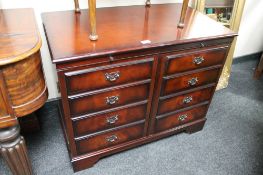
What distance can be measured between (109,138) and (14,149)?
544mm

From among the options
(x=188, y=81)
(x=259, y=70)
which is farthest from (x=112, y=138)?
(x=259, y=70)

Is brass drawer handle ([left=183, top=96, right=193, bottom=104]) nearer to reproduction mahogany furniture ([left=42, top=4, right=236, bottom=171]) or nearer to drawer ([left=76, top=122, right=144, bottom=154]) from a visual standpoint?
reproduction mahogany furniture ([left=42, top=4, right=236, bottom=171])

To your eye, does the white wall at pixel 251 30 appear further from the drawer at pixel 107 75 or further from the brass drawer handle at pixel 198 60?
the drawer at pixel 107 75

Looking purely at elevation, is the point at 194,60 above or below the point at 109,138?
above

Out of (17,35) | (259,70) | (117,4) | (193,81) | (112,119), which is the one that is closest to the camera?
(17,35)

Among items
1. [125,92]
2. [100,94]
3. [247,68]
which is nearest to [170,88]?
[125,92]

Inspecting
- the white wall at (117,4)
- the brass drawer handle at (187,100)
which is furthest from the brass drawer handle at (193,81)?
the white wall at (117,4)

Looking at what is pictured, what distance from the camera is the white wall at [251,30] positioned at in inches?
90.7

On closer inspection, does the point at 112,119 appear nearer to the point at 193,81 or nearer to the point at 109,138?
the point at 109,138

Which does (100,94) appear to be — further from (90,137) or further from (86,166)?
(86,166)

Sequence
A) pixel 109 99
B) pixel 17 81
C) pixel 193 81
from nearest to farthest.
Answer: pixel 17 81 < pixel 109 99 < pixel 193 81

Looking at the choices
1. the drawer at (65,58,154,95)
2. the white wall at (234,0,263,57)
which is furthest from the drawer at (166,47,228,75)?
the white wall at (234,0,263,57)

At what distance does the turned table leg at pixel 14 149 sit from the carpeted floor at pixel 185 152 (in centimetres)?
30

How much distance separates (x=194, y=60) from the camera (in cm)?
135
